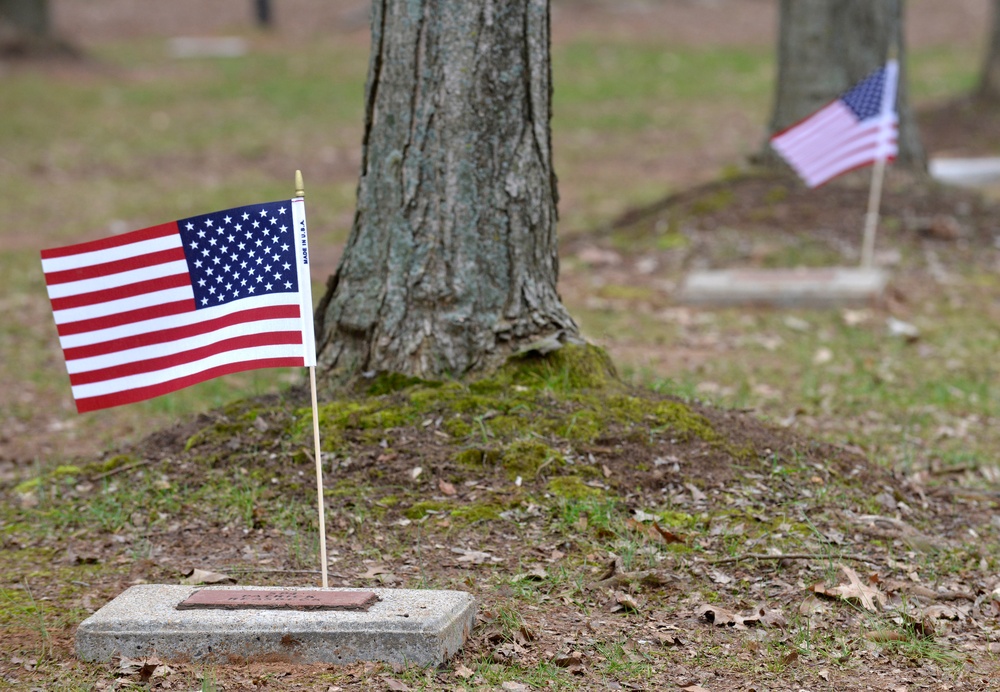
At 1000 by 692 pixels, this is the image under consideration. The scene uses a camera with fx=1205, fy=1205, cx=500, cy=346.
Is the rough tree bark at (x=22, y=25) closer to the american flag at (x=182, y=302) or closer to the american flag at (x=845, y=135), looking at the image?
the american flag at (x=845, y=135)

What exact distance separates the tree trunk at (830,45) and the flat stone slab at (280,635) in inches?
338

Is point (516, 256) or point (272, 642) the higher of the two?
point (516, 256)

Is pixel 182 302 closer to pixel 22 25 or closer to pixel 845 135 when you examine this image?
pixel 845 135

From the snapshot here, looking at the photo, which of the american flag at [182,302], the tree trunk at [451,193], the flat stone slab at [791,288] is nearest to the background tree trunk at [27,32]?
the flat stone slab at [791,288]

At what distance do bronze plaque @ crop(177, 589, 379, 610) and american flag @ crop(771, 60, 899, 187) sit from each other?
18.1 ft

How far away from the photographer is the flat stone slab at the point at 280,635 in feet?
12.7

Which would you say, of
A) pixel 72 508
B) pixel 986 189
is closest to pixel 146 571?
pixel 72 508

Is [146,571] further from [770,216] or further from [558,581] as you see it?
[770,216]

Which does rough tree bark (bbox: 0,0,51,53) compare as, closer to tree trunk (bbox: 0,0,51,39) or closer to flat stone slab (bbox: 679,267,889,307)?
tree trunk (bbox: 0,0,51,39)

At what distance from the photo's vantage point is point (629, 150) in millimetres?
16047

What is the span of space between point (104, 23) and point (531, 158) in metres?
27.2

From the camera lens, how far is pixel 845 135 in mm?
8547

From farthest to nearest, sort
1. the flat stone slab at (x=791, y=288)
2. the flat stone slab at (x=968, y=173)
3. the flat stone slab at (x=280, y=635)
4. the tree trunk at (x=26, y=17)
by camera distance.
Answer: the tree trunk at (x=26, y=17), the flat stone slab at (x=968, y=173), the flat stone slab at (x=791, y=288), the flat stone slab at (x=280, y=635)

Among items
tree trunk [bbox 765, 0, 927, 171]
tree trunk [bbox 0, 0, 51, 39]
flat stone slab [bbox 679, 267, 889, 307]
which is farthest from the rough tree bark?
flat stone slab [bbox 679, 267, 889, 307]
